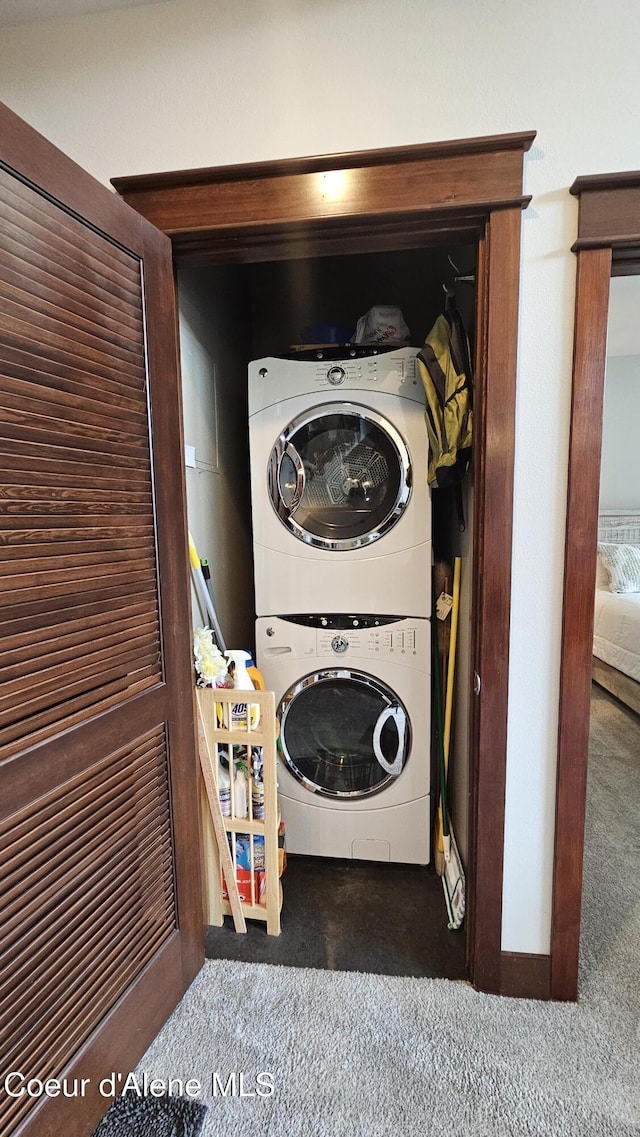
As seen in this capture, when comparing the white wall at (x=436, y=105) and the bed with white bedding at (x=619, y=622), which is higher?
the white wall at (x=436, y=105)

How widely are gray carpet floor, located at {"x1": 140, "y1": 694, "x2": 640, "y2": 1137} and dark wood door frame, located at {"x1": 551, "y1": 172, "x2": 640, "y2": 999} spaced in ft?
0.48

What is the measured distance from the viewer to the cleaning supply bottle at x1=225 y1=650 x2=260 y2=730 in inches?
62.8

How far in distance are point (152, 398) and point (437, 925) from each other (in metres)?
1.81

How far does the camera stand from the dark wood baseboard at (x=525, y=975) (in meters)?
1.36

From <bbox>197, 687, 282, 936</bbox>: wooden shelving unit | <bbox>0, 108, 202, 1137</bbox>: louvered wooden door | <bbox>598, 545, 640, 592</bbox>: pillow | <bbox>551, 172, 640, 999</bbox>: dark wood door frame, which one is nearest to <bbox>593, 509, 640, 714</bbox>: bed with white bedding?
<bbox>598, 545, 640, 592</bbox>: pillow

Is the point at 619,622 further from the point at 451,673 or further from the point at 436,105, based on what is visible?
the point at 436,105

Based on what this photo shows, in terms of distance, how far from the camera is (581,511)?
122cm

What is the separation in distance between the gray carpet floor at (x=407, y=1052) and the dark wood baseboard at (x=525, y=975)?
3 cm

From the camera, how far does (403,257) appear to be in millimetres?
2330

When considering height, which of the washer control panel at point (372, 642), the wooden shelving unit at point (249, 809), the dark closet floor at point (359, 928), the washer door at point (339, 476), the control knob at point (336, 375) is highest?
the control knob at point (336, 375)

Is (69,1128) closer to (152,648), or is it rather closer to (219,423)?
(152,648)

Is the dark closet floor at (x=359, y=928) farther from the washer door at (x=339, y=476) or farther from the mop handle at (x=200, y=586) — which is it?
the washer door at (x=339, y=476)

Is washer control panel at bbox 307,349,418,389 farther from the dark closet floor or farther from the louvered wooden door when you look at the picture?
the dark closet floor

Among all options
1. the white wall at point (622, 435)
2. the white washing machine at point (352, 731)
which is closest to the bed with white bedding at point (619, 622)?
the white wall at point (622, 435)
